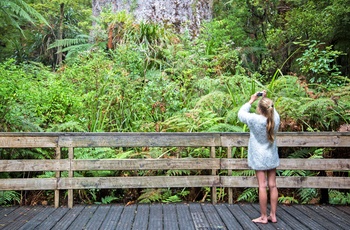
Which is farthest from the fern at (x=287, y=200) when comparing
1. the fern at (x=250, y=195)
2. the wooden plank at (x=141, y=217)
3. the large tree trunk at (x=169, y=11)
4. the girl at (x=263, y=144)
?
the large tree trunk at (x=169, y=11)

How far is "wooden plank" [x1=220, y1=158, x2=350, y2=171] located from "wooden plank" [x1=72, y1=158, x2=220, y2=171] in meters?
0.19

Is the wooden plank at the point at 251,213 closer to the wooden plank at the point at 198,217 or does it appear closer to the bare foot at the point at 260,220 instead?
the bare foot at the point at 260,220

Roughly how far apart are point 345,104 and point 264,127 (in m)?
2.74

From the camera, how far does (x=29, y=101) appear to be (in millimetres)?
6711

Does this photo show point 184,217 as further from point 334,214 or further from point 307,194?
point 307,194

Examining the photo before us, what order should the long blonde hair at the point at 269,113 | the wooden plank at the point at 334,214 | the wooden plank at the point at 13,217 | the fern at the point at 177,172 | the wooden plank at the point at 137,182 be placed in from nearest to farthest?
the long blonde hair at the point at 269,113 < the wooden plank at the point at 13,217 < the wooden plank at the point at 334,214 < the wooden plank at the point at 137,182 < the fern at the point at 177,172

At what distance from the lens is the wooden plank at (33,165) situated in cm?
Result: 577

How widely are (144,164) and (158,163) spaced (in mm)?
204

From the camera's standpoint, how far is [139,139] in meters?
5.99

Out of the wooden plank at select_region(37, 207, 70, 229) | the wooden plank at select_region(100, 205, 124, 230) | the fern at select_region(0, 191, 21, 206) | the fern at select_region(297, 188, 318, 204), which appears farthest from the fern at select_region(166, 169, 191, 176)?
the fern at select_region(0, 191, 21, 206)

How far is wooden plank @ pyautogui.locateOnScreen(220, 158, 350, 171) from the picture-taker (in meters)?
5.92

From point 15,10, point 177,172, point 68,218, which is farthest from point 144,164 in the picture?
point 15,10

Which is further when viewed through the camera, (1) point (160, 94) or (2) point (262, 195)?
(1) point (160, 94)

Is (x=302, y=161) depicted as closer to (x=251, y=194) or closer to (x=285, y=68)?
(x=251, y=194)
